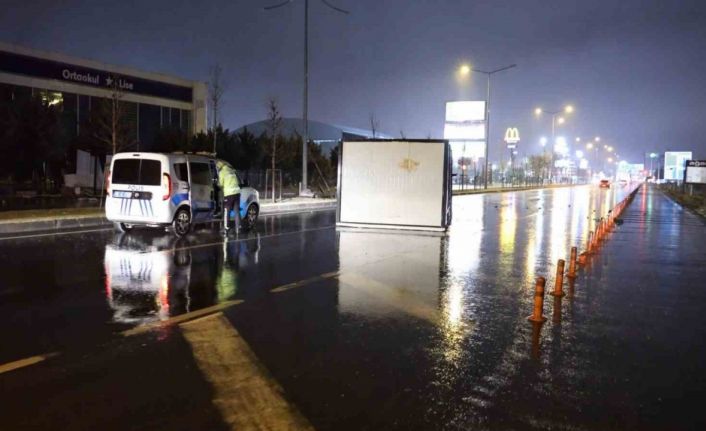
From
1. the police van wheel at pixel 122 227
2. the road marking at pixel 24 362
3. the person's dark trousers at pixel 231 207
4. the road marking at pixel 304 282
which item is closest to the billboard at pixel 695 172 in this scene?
the person's dark trousers at pixel 231 207

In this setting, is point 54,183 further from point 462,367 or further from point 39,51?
point 462,367

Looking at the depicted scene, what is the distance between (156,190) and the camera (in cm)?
1435

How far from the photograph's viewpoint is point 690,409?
4.73 meters

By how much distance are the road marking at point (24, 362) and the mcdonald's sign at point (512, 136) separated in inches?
3476

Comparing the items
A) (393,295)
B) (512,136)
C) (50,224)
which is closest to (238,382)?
(393,295)

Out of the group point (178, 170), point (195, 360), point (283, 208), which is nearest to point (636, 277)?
point (195, 360)

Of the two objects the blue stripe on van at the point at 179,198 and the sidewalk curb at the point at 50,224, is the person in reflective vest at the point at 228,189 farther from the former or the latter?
the sidewalk curb at the point at 50,224

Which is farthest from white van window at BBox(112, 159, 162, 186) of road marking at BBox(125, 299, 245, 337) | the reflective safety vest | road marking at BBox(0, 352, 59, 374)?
road marking at BBox(0, 352, 59, 374)

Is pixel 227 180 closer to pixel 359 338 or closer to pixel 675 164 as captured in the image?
pixel 359 338

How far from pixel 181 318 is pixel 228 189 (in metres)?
8.97

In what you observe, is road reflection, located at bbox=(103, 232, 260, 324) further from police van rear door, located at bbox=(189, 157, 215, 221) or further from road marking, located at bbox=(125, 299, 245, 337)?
police van rear door, located at bbox=(189, 157, 215, 221)

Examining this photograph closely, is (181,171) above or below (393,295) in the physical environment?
above

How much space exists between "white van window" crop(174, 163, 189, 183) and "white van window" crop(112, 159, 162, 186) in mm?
430

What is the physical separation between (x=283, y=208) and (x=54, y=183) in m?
17.3
